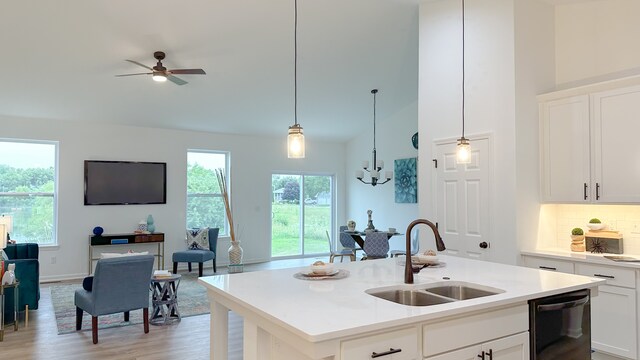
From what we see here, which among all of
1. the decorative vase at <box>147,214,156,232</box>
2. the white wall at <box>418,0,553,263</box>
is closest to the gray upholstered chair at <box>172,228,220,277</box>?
the decorative vase at <box>147,214,156,232</box>

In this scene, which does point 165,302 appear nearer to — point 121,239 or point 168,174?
point 121,239

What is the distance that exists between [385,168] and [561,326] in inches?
266

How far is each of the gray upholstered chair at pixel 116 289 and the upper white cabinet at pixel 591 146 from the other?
13.8 ft

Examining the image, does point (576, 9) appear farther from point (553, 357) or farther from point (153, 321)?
point (153, 321)

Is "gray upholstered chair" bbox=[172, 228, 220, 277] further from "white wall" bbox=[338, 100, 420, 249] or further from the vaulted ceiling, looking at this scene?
"white wall" bbox=[338, 100, 420, 249]

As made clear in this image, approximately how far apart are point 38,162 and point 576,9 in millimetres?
8020

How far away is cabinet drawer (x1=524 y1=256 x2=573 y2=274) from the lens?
397 centimetres

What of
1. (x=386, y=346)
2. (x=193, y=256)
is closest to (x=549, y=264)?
(x=386, y=346)

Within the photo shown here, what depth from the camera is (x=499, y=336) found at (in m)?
2.20

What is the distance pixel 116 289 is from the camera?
444 cm

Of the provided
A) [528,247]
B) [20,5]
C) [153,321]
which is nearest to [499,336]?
[528,247]

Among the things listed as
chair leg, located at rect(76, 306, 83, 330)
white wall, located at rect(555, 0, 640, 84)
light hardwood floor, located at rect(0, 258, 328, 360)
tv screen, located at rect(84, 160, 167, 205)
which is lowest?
light hardwood floor, located at rect(0, 258, 328, 360)

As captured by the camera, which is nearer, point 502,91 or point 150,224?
point 502,91

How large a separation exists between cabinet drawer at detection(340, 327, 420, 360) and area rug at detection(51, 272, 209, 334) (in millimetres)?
4017
